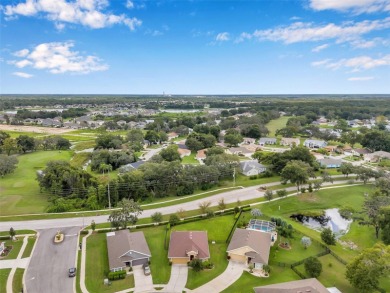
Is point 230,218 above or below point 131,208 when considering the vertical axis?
below

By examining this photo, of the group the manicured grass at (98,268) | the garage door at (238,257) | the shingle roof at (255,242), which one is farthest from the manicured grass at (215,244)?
the manicured grass at (98,268)

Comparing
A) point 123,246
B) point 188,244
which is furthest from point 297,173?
point 123,246

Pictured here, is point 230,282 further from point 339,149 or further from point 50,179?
point 339,149

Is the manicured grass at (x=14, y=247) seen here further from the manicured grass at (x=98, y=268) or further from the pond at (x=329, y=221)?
the pond at (x=329, y=221)

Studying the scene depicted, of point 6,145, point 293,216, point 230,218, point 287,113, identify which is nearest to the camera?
point 230,218

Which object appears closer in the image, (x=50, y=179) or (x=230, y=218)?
(x=230, y=218)

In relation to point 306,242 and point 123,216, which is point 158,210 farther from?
point 306,242

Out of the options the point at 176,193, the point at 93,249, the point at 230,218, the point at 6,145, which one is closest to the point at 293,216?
the point at 230,218

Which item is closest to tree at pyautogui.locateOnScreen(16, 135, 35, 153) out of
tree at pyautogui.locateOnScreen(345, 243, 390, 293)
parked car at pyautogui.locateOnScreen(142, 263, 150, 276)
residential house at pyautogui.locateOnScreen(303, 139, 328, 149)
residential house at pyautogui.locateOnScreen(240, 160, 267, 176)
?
residential house at pyautogui.locateOnScreen(240, 160, 267, 176)
